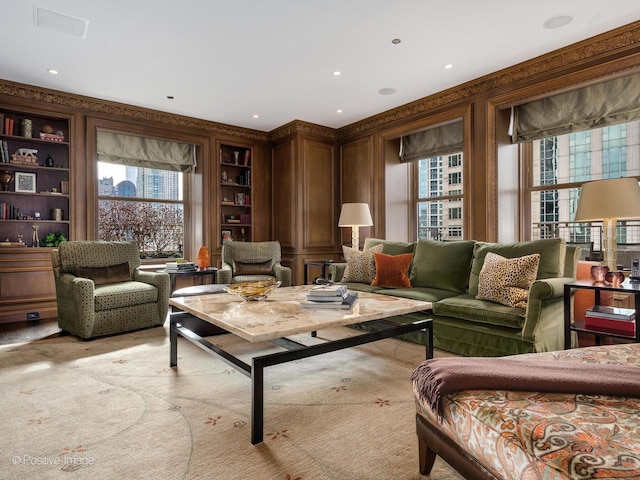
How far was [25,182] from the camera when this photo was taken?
455 cm

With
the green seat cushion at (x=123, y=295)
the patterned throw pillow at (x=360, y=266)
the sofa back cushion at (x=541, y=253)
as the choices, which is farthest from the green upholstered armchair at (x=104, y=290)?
the sofa back cushion at (x=541, y=253)

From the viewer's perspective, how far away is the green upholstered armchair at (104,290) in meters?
3.39

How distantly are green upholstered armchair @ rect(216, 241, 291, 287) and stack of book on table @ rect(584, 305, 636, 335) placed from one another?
311 centimetres

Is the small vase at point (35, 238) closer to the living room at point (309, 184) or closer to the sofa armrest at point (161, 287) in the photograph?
the living room at point (309, 184)

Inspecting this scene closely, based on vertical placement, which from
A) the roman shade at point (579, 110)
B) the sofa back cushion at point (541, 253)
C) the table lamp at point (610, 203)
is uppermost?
the roman shade at point (579, 110)

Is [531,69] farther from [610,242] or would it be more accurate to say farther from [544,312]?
[544,312]

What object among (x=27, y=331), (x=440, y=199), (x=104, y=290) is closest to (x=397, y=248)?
(x=440, y=199)

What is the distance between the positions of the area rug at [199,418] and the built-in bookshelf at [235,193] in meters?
3.28

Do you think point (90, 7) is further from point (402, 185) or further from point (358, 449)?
point (402, 185)

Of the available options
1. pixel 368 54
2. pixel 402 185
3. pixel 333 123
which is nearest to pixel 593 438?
pixel 368 54

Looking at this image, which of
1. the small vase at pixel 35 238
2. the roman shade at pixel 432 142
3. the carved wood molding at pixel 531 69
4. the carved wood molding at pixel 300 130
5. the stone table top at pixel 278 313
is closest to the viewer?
the stone table top at pixel 278 313

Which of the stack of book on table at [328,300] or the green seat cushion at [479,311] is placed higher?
the stack of book on table at [328,300]

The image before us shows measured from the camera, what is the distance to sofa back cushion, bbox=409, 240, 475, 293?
358 cm

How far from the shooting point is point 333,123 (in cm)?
583
